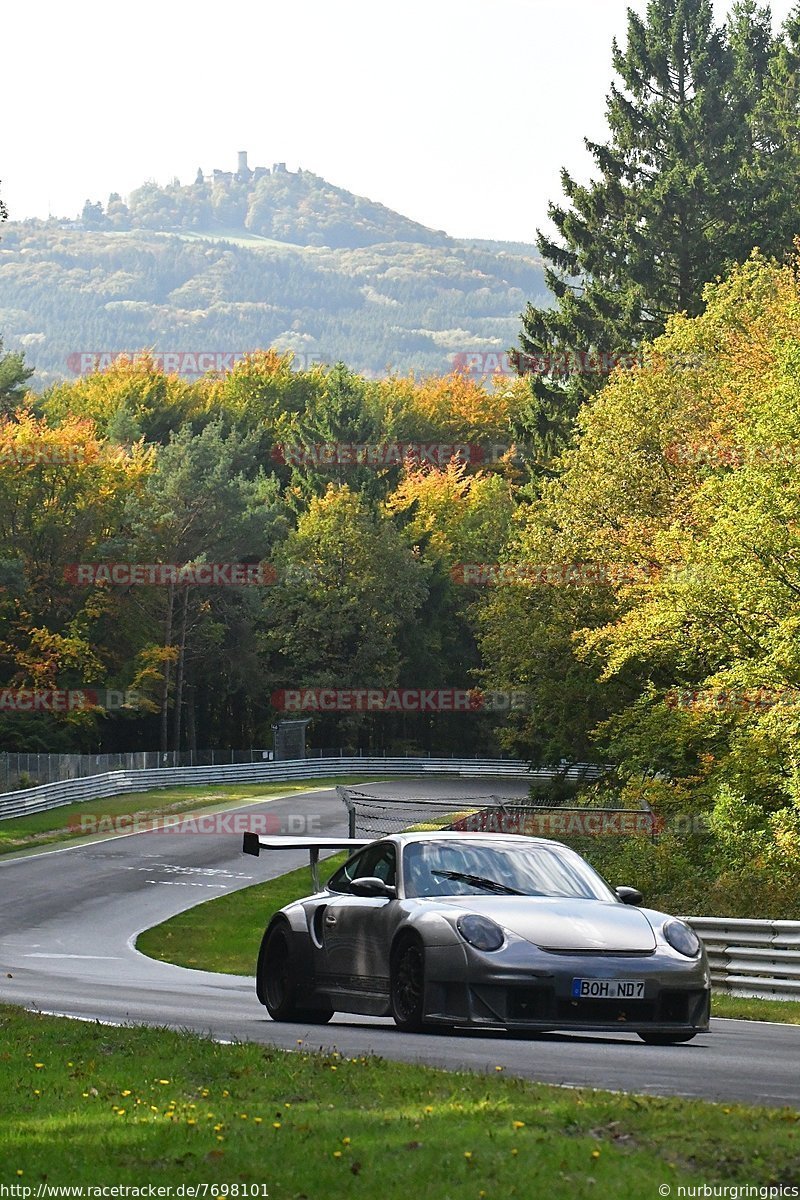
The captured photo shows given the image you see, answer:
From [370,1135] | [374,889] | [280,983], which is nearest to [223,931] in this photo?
[280,983]

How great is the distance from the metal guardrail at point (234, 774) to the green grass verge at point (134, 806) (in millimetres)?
523

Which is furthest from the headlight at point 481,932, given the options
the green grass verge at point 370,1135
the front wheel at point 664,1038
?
the green grass verge at point 370,1135

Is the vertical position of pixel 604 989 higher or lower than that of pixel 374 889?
lower

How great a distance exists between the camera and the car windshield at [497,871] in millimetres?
12906

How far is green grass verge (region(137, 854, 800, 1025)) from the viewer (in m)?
27.8

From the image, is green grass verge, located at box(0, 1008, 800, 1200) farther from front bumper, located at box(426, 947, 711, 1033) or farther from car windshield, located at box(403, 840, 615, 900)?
car windshield, located at box(403, 840, 615, 900)

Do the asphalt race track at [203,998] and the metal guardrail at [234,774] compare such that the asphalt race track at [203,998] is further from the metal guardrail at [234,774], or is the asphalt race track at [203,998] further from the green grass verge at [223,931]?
the metal guardrail at [234,774]

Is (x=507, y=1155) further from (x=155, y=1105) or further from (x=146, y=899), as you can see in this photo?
(x=146, y=899)

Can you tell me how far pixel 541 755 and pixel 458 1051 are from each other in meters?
48.9

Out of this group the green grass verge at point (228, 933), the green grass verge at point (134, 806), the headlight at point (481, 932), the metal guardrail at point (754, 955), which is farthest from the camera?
the green grass verge at point (134, 806)

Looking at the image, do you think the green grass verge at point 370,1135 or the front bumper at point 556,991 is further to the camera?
the front bumper at point 556,991

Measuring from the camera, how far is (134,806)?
220 feet

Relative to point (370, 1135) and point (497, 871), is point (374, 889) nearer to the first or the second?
point (497, 871)

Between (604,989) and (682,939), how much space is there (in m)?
0.83
